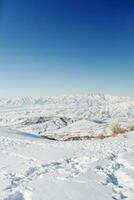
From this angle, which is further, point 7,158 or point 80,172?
point 7,158

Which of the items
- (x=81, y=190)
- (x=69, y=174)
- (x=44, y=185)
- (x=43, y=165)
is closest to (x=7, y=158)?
(x=43, y=165)

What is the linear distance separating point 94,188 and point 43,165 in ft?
11.9

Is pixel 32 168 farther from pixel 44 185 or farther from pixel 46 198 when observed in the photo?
pixel 46 198

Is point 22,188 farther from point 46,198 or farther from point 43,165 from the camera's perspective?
point 43,165

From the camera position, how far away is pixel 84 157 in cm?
1391

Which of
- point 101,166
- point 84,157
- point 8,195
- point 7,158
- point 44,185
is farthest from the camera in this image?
point 84,157

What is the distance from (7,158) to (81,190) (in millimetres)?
5637

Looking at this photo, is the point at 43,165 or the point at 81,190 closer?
the point at 81,190

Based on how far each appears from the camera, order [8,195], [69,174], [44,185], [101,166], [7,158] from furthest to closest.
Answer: [7,158], [101,166], [69,174], [44,185], [8,195]

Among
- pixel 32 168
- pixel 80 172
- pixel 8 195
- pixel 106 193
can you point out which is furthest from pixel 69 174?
pixel 8 195

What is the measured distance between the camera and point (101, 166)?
1168cm

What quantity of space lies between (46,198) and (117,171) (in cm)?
473

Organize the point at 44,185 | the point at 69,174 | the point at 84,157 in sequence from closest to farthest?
the point at 44,185 → the point at 69,174 → the point at 84,157

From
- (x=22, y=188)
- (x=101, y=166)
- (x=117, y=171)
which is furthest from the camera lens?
(x=101, y=166)
